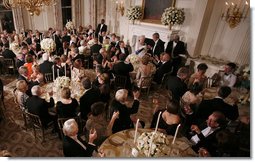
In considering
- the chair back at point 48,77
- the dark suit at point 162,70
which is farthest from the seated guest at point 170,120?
the chair back at point 48,77

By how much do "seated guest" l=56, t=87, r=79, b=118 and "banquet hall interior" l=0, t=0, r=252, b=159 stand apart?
0.9 inches

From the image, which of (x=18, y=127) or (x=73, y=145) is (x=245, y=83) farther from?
(x=18, y=127)

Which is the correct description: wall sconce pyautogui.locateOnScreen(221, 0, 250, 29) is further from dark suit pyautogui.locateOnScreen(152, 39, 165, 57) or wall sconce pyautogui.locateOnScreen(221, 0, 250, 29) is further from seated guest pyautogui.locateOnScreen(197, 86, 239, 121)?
seated guest pyautogui.locateOnScreen(197, 86, 239, 121)

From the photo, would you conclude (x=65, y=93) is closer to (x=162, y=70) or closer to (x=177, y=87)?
(x=177, y=87)

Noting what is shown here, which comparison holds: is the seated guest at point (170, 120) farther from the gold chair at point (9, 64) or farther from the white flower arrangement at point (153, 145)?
the gold chair at point (9, 64)

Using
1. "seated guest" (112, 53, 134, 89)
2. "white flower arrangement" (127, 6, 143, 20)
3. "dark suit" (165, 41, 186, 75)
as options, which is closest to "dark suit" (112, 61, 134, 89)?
"seated guest" (112, 53, 134, 89)

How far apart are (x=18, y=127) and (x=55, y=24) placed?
9.22 meters

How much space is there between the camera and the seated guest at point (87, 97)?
155 inches

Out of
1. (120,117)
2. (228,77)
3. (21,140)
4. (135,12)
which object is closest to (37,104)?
(21,140)

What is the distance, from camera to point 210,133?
3.12 metres

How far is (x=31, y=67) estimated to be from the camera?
5.32 meters

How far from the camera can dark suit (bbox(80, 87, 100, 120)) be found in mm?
3938

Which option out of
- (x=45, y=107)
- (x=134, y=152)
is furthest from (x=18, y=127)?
(x=134, y=152)

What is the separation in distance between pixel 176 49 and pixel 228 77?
9.65ft
